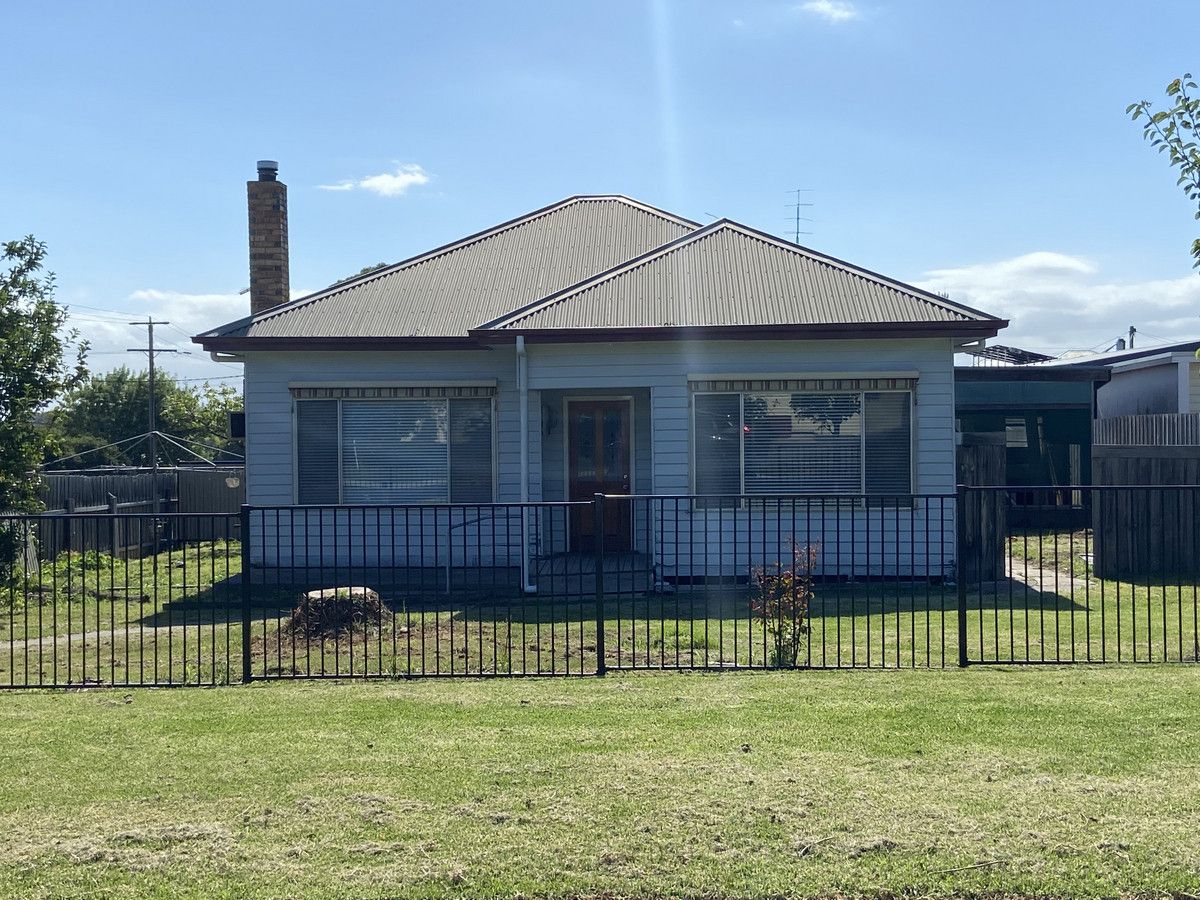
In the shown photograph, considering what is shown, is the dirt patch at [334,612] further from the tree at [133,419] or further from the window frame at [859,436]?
the tree at [133,419]

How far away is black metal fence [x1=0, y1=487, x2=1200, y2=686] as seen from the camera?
8.92 meters

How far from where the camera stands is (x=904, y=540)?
14.2 m

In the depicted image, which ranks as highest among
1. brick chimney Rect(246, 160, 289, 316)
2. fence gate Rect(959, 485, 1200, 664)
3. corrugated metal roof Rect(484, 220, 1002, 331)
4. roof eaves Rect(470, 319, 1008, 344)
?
brick chimney Rect(246, 160, 289, 316)

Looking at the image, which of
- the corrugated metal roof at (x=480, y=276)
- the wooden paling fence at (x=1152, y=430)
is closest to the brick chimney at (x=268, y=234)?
the corrugated metal roof at (x=480, y=276)

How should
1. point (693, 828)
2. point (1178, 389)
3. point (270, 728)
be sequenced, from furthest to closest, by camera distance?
point (1178, 389), point (270, 728), point (693, 828)

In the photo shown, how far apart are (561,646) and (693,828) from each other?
5.18 m

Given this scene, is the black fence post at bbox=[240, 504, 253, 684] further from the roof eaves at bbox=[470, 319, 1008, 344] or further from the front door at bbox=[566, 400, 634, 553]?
the front door at bbox=[566, 400, 634, 553]

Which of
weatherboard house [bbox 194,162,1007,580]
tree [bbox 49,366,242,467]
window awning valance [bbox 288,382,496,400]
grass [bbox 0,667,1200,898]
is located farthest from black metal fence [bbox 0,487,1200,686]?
tree [bbox 49,366,242,467]

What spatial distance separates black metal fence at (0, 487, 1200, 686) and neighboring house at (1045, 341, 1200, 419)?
18.9ft

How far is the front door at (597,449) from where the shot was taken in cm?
1638

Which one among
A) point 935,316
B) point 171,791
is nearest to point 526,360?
point 935,316

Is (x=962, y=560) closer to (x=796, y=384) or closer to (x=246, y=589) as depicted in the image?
(x=246, y=589)

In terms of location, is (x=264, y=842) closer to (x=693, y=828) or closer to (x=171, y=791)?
(x=171, y=791)

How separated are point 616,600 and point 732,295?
4802 millimetres
